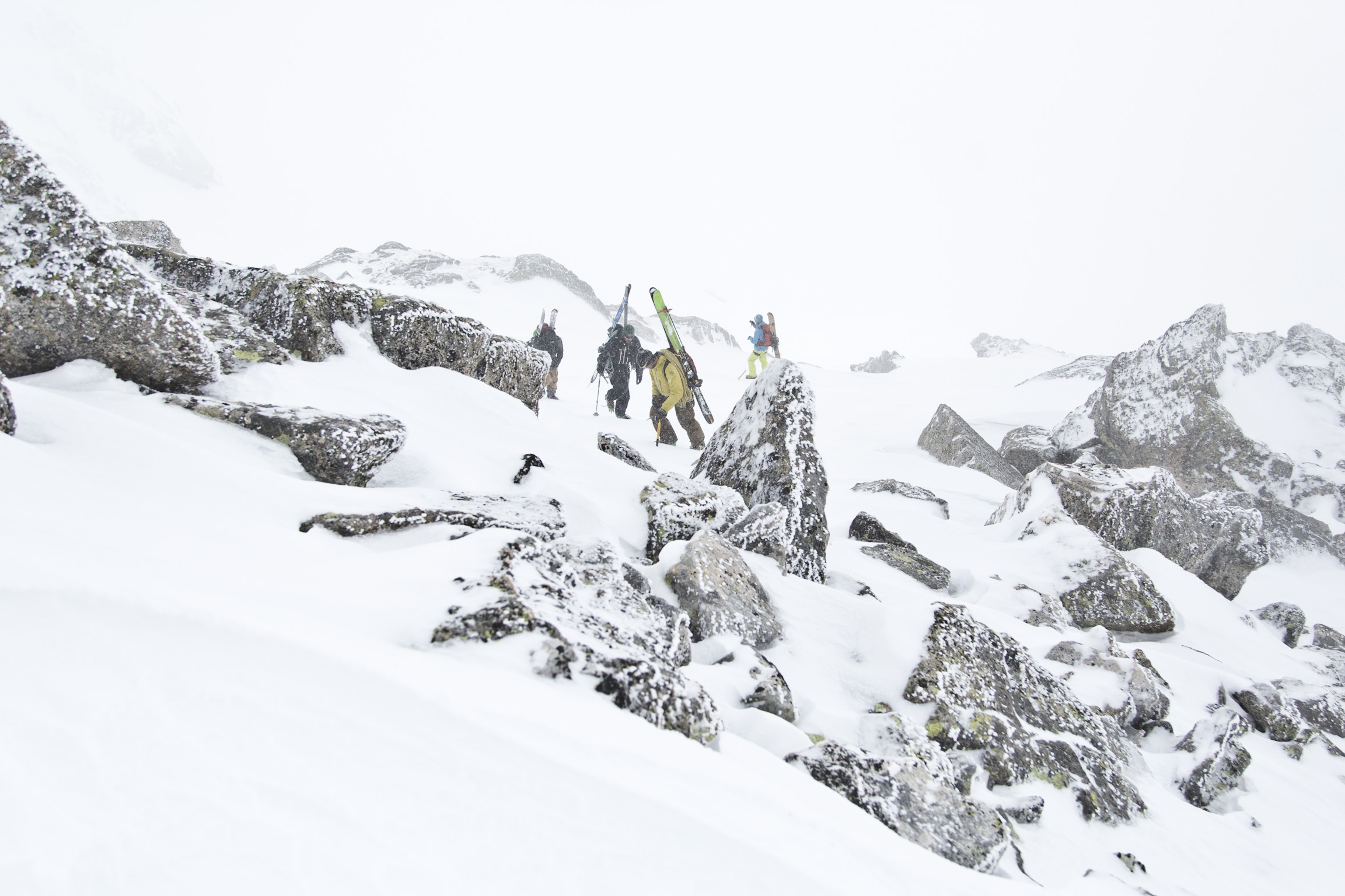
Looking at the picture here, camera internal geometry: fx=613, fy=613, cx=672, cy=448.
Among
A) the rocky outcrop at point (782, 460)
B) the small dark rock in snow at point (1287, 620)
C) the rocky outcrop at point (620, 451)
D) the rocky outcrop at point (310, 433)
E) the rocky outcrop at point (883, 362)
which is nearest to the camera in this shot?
the rocky outcrop at point (310, 433)

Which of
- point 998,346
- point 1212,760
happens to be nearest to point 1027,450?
point 1212,760

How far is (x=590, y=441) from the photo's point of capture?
751 centimetres

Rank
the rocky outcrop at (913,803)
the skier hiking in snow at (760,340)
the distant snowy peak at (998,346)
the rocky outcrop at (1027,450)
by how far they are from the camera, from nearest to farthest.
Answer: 1. the rocky outcrop at (913,803)
2. the rocky outcrop at (1027,450)
3. the skier hiking in snow at (760,340)
4. the distant snowy peak at (998,346)

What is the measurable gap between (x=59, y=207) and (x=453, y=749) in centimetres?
449

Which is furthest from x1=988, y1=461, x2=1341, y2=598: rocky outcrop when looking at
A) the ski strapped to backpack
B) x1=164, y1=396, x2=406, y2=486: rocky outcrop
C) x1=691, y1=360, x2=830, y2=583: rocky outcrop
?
x1=164, y1=396, x2=406, y2=486: rocky outcrop

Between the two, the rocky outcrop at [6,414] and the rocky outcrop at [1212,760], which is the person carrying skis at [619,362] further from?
the rocky outcrop at [6,414]

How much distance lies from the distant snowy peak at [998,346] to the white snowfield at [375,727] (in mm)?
45411

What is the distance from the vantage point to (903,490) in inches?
374

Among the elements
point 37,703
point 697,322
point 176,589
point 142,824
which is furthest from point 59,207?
point 697,322

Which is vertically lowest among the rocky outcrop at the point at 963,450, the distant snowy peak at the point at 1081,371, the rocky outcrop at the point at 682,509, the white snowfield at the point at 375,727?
the white snowfield at the point at 375,727

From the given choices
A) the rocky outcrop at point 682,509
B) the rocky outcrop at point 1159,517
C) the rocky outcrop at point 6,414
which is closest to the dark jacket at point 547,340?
the rocky outcrop at point 1159,517

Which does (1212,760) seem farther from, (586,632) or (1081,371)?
(1081,371)

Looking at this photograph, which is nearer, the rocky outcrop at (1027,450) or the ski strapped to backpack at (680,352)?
the ski strapped to backpack at (680,352)

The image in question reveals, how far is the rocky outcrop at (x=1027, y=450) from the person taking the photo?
563 inches
